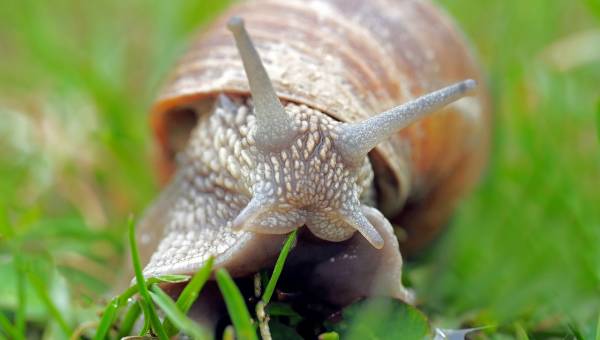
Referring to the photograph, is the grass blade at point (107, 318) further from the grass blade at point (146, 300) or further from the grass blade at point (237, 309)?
the grass blade at point (237, 309)

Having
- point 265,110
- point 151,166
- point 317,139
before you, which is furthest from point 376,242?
point 151,166

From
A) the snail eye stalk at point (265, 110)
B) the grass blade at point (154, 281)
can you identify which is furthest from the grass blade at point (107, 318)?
the snail eye stalk at point (265, 110)

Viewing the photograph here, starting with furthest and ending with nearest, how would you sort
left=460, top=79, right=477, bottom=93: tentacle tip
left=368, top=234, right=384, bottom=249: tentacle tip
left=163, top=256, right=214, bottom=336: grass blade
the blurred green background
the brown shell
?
the blurred green background, the brown shell, left=460, top=79, right=477, bottom=93: tentacle tip, left=368, top=234, right=384, bottom=249: tentacle tip, left=163, top=256, right=214, bottom=336: grass blade

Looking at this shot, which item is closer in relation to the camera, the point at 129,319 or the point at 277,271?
the point at 277,271

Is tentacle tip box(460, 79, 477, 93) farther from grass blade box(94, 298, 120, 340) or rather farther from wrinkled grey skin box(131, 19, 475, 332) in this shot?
grass blade box(94, 298, 120, 340)

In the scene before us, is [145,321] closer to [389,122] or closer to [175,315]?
[175,315]

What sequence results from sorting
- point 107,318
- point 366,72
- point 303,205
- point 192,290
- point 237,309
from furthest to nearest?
point 366,72 < point 303,205 < point 107,318 < point 192,290 < point 237,309

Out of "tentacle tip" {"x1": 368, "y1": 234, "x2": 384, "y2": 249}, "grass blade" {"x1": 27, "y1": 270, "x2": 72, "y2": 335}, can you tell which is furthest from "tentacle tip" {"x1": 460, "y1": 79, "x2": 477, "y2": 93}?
"grass blade" {"x1": 27, "y1": 270, "x2": 72, "y2": 335}
